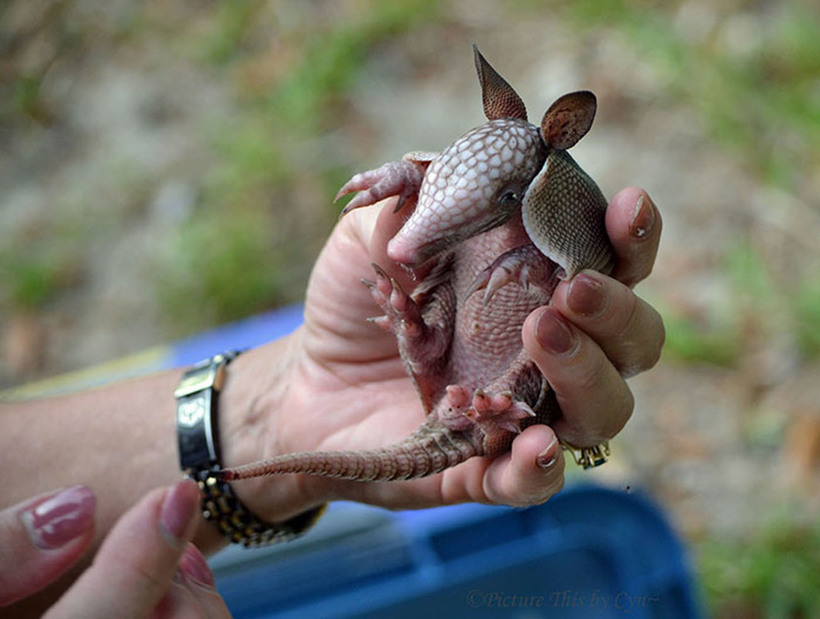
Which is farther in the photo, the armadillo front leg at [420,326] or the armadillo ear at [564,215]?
the armadillo front leg at [420,326]

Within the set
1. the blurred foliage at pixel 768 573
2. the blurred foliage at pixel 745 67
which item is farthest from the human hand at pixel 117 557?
the blurred foliage at pixel 745 67

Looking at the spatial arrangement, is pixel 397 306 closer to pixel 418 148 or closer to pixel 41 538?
pixel 41 538

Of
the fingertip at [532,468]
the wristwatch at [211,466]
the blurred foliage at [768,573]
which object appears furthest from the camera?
the blurred foliage at [768,573]

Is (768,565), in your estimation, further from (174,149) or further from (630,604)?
(174,149)

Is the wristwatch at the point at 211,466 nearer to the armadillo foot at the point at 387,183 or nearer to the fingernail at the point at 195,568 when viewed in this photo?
the fingernail at the point at 195,568

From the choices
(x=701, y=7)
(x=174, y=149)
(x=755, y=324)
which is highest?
(x=701, y=7)

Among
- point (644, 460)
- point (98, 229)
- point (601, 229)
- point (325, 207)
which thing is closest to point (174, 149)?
point (98, 229)

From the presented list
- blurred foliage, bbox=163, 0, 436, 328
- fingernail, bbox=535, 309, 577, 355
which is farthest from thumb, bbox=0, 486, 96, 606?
blurred foliage, bbox=163, 0, 436, 328
